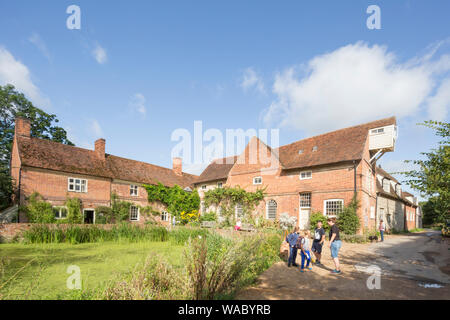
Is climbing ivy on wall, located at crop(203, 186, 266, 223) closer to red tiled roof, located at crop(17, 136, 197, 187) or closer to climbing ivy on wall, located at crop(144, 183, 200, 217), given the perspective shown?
climbing ivy on wall, located at crop(144, 183, 200, 217)

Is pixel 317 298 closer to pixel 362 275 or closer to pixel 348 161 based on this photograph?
pixel 362 275

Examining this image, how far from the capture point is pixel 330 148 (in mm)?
20500

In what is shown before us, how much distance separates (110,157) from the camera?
28.0 meters

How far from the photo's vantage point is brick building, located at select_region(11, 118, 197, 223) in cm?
2025

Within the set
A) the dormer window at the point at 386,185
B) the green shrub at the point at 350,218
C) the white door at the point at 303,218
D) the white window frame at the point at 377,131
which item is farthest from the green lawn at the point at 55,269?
the dormer window at the point at 386,185

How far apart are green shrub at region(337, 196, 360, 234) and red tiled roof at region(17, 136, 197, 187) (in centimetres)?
2064

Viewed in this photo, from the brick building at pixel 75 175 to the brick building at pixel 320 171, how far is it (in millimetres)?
11747

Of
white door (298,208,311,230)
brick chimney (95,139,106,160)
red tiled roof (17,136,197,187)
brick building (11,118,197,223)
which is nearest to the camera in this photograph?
white door (298,208,311,230)

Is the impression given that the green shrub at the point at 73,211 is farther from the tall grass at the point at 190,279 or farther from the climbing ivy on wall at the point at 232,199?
the tall grass at the point at 190,279

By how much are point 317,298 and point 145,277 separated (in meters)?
3.87

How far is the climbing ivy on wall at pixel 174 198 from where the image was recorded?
28156 millimetres

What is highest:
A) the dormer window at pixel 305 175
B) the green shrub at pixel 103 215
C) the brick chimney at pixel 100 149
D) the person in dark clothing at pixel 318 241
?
the brick chimney at pixel 100 149

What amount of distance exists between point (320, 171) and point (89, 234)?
16.9 meters

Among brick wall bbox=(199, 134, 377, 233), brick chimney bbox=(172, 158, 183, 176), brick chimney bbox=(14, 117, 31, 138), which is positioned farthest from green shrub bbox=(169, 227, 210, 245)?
brick chimney bbox=(172, 158, 183, 176)
